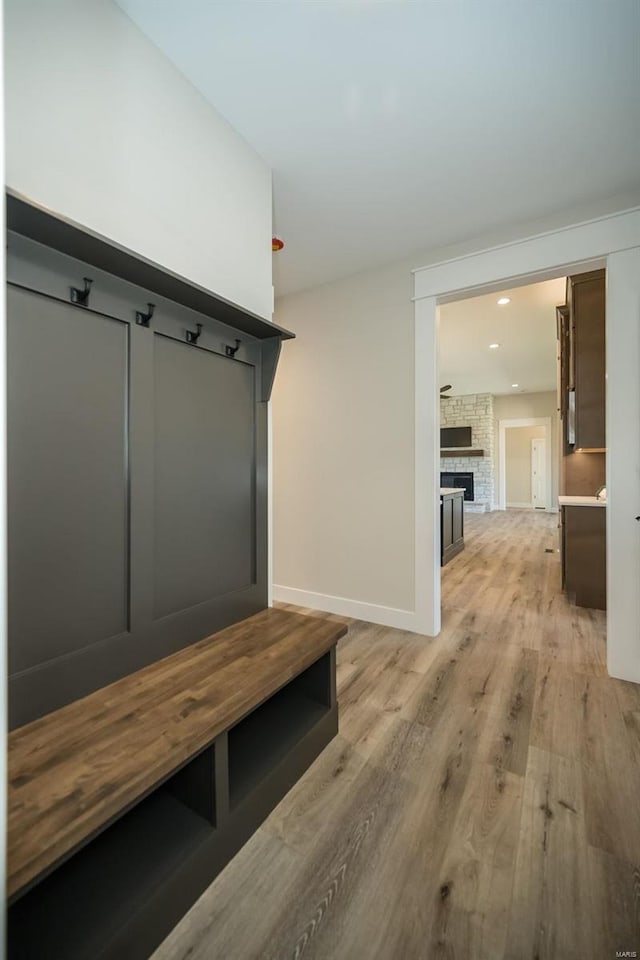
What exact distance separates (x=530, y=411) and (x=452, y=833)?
1061cm

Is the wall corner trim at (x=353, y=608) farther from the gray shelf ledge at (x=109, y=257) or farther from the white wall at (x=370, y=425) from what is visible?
the gray shelf ledge at (x=109, y=257)

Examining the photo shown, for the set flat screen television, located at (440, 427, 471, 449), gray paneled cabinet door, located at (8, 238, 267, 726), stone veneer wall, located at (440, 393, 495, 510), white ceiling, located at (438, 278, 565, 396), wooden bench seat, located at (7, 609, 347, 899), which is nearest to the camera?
wooden bench seat, located at (7, 609, 347, 899)

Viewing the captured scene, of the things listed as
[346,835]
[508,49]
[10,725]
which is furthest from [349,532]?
[508,49]

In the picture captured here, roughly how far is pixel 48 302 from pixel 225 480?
85 cm

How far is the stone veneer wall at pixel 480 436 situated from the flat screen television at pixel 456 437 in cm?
14

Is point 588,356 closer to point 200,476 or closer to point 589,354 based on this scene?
point 589,354

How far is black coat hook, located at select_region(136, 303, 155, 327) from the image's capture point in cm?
131

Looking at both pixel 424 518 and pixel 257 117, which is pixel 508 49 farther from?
pixel 424 518

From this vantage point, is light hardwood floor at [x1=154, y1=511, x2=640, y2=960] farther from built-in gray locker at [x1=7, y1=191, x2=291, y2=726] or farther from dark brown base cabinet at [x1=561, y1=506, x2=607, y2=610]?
dark brown base cabinet at [x1=561, y1=506, x2=607, y2=610]

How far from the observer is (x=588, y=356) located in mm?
3498

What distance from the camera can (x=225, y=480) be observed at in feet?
5.58

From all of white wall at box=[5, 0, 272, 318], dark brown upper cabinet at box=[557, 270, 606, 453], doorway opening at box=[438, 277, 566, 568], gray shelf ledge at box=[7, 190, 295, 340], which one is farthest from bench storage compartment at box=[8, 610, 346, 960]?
dark brown upper cabinet at box=[557, 270, 606, 453]

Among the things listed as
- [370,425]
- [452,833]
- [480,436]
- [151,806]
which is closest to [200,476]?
[151,806]

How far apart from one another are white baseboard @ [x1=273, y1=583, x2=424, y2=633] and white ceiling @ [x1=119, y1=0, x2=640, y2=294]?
2.62m
